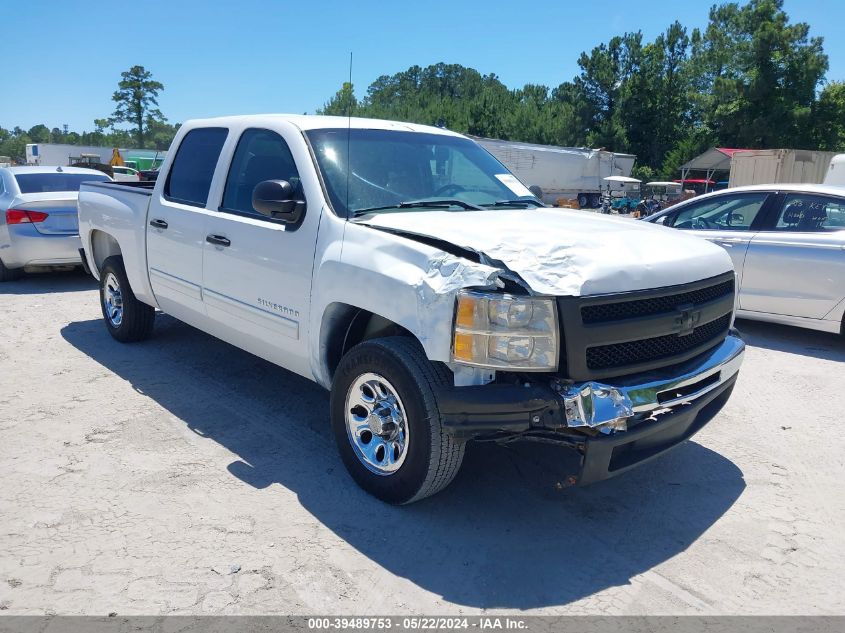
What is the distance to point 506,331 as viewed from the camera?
2887mm

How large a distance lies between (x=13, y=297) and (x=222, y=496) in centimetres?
679

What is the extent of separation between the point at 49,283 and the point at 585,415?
365 inches

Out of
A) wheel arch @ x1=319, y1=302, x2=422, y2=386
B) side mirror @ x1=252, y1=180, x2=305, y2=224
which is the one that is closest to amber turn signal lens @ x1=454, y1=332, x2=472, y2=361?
wheel arch @ x1=319, y1=302, x2=422, y2=386

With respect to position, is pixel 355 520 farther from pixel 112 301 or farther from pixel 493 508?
pixel 112 301

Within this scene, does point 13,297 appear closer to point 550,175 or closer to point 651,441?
point 651,441

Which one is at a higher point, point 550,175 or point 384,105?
point 384,105

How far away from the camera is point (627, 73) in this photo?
215 feet

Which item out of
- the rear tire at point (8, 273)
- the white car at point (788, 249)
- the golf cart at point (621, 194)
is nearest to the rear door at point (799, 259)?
the white car at point (788, 249)

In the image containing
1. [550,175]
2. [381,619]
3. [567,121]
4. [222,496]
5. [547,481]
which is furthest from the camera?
[567,121]

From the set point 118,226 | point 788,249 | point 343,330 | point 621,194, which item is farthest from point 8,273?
point 621,194

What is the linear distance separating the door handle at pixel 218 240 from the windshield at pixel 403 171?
0.90 meters

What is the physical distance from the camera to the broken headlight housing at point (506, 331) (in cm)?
288

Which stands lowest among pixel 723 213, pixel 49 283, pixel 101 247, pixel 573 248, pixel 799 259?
pixel 49 283

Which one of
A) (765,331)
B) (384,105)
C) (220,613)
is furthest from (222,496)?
(384,105)
